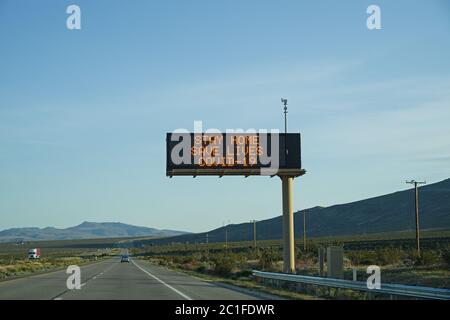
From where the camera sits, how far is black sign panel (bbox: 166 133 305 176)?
3831cm

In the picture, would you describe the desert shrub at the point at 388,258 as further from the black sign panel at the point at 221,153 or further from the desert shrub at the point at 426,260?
the black sign panel at the point at 221,153

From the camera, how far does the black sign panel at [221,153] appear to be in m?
38.3

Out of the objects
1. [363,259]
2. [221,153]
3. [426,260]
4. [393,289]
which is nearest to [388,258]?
[363,259]

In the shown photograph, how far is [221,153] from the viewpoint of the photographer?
38562mm

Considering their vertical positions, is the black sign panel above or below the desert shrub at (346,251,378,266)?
above

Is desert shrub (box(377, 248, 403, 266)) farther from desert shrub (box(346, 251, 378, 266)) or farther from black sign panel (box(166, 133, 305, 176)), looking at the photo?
black sign panel (box(166, 133, 305, 176))

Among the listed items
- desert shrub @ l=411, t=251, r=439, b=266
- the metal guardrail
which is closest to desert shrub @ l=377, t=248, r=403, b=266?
desert shrub @ l=411, t=251, r=439, b=266
